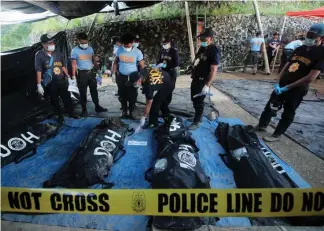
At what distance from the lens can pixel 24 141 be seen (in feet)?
11.0

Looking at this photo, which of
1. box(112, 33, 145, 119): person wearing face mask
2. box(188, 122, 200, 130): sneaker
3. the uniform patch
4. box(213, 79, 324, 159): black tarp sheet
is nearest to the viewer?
the uniform patch

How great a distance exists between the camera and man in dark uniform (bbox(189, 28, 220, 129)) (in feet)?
11.6

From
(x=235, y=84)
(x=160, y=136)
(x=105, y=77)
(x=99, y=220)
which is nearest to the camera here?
(x=99, y=220)

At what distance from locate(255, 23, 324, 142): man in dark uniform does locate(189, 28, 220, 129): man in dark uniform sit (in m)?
1.02

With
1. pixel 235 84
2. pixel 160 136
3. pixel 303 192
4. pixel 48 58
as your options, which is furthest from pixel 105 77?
pixel 303 192

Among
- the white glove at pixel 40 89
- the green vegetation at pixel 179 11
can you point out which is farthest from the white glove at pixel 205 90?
the green vegetation at pixel 179 11

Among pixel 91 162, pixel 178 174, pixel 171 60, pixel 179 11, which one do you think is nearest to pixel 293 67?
pixel 171 60

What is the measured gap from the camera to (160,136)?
3.34 meters

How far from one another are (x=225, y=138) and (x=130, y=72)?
6.78 feet

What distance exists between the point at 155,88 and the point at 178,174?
1834 millimetres

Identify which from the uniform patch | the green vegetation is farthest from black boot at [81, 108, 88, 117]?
the green vegetation

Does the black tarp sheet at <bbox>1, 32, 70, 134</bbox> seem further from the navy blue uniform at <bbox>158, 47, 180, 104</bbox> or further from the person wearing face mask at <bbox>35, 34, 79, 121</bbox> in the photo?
the navy blue uniform at <bbox>158, 47, 180, 104</bbox>

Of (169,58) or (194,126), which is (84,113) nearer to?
(169,58)

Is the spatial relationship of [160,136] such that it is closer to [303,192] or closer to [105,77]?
[303,192]
